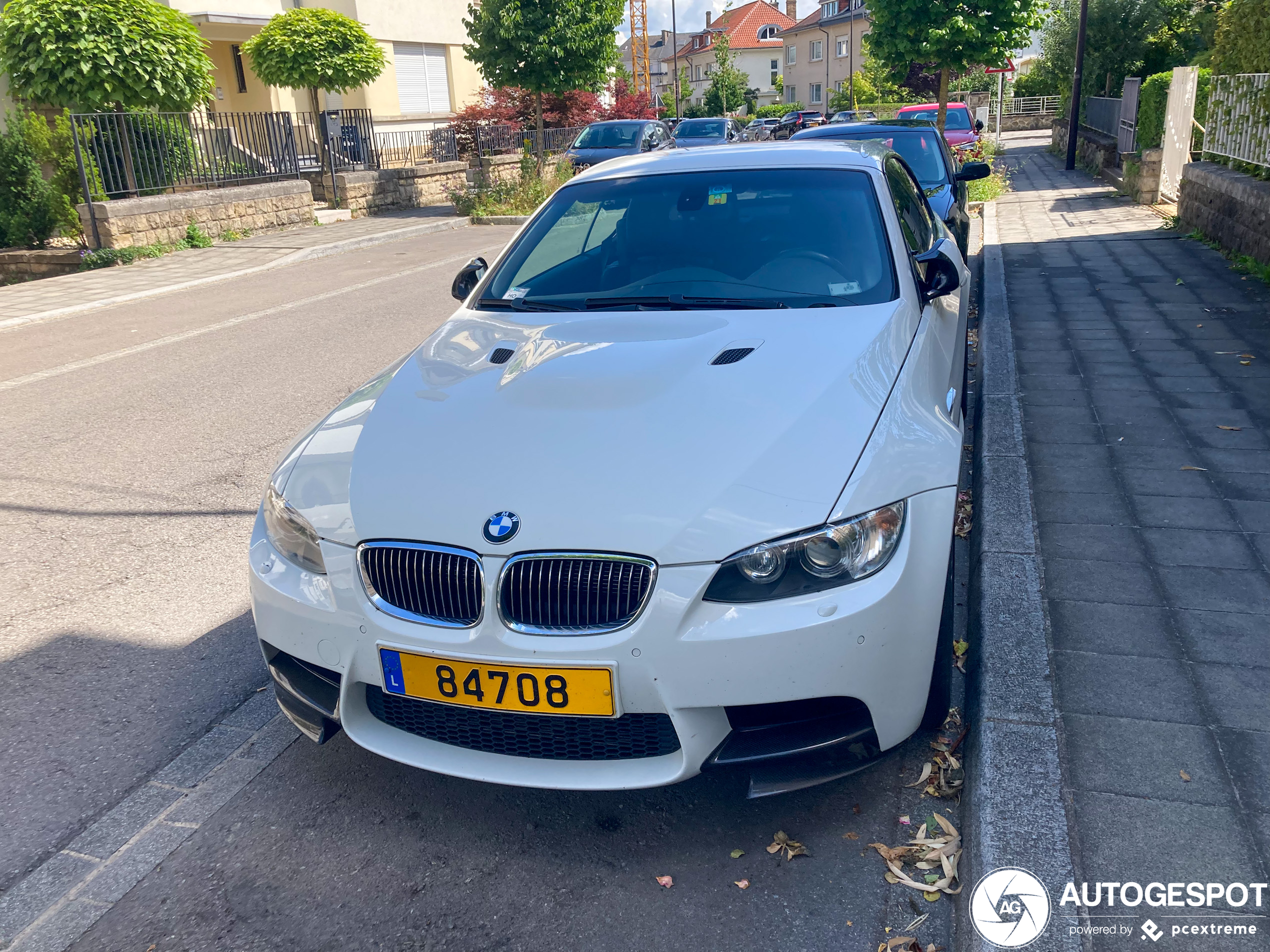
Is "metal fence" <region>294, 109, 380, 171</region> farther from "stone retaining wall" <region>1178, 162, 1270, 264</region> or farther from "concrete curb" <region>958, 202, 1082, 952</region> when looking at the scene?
"concrete curb" <region>958, 202, 1082, 952</region>

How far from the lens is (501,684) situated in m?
2.41

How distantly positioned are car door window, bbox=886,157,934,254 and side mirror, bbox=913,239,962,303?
11 centimetres

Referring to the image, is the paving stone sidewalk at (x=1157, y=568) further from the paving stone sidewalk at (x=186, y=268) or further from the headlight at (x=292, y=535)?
the paving stone sidewalk at (x=186, y=268)

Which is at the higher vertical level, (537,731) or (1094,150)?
(537,731)

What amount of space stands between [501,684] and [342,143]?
20531mm

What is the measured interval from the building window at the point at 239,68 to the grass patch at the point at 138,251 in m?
14.6

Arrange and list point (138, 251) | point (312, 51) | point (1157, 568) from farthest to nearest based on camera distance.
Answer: point (312, 51), point (138, 251), point (1157, 568)

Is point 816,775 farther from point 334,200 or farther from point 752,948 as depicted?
point 334,200

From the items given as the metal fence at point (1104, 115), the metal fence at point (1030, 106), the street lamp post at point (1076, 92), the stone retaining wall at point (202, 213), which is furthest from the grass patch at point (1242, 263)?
the metal fence at point (1030, 106)

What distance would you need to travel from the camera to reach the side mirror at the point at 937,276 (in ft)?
12.5

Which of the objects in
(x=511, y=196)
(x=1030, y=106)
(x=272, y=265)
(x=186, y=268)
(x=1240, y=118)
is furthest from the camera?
(x=1030, y=106)

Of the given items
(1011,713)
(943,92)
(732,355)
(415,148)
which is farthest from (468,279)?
(415,148)

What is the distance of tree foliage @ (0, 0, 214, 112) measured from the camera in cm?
1462

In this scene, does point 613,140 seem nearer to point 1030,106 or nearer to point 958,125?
point 958,125
